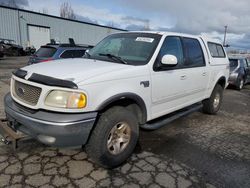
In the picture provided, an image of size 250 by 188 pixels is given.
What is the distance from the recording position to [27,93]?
305 cm

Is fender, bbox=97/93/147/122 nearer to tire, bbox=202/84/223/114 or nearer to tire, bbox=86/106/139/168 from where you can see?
tire, bbox=86/106/139/168

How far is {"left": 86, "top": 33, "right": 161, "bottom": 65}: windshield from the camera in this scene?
3.81 m

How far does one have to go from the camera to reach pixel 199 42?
5230 millimetres

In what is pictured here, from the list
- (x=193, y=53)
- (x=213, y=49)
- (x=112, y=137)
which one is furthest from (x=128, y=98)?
(x=213, y=49)

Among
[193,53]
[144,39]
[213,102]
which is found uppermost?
[144,39]

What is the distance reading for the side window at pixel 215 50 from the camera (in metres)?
5.71

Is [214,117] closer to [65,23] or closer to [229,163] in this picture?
[229,163]

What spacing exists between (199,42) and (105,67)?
2840 millimetres

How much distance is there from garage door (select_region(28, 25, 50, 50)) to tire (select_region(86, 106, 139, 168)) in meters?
32.3

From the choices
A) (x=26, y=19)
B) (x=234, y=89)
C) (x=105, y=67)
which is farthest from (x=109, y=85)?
(x=26, y=19)

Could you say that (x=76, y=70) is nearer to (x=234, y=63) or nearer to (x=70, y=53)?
(x=70, y=53)

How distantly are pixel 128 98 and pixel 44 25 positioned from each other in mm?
33618

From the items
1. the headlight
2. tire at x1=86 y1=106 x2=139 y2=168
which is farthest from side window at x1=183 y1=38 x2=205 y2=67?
the headlight

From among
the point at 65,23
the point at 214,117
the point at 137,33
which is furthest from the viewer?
the point at 65,23
